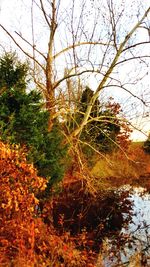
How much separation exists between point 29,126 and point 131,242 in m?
5.05

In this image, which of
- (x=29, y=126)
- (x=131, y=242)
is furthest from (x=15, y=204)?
(x=131, y=242)

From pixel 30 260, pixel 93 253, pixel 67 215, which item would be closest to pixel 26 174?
pixel 30 260

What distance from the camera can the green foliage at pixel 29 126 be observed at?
11922mm

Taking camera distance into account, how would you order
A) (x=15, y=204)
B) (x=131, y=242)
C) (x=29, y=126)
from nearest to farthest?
(x=15, y=204) < (x=29, y=126) < (x=131, y=242)

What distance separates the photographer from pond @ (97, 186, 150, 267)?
1058 cm

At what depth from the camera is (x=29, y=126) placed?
12406 millimetres

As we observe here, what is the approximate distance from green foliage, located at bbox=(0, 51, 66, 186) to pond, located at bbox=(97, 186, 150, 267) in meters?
2.88

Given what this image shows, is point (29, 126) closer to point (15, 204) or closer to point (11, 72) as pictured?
point (11, 72)

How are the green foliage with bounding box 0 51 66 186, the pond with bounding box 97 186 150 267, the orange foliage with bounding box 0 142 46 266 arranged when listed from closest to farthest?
the orange foliage with bounding box 0 142 46 266, the pond with bounding box 97 186 150 267, the green foliage with bounding box 0 51 66 186

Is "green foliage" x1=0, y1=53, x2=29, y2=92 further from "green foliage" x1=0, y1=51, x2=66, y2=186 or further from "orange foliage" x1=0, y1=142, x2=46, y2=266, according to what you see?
"orange foliage" x1=0, y1=142, x2=46, y2=266

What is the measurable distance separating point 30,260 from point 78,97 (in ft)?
38.8

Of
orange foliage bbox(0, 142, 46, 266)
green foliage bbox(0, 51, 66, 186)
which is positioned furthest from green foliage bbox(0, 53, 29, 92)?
orange foliage bbox(0, 142, 46, 266)

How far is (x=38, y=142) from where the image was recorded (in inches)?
506

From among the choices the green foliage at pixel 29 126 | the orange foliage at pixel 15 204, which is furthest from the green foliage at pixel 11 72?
the orange foliage at pixel 15 204
